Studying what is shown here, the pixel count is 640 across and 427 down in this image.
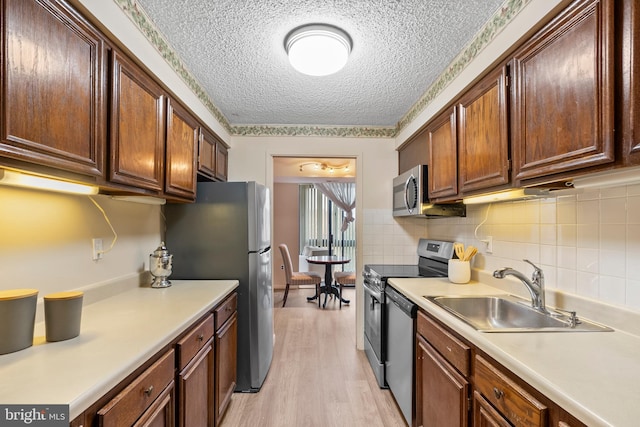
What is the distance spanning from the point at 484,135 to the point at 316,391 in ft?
7.06

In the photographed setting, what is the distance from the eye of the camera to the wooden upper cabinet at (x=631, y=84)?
882 millimetres

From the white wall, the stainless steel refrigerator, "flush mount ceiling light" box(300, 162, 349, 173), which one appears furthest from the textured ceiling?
"flush mount ceiling light" box(300, 162, 349, 173)

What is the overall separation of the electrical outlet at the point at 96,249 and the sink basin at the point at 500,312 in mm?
1829

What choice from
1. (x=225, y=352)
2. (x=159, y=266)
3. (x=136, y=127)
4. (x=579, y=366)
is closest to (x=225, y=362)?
(x=225, y=352)

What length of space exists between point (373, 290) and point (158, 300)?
1655 millimetres

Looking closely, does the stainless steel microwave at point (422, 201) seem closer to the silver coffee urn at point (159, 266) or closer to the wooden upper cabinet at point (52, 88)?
the silver coffee urn at point (159, 266)

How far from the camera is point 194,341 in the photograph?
4.94 ft

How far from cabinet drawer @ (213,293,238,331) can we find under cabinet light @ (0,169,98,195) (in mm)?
953

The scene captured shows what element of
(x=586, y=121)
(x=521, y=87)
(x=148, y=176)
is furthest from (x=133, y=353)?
(x=521, y=87)

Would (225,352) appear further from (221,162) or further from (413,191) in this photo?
(413,191)

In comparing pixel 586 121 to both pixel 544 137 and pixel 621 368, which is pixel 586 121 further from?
pixel 621 368

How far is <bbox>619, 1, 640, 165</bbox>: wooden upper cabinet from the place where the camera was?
882mm

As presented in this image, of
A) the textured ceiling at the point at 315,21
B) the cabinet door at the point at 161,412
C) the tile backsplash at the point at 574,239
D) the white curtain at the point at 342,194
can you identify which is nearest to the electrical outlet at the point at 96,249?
the cabinet door at the point at 161,412

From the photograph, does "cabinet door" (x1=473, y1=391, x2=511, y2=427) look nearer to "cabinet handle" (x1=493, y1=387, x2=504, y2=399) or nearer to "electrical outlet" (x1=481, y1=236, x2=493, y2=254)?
"cabinet handle" (x1=493, y1=387, x2=504, y2=399)
